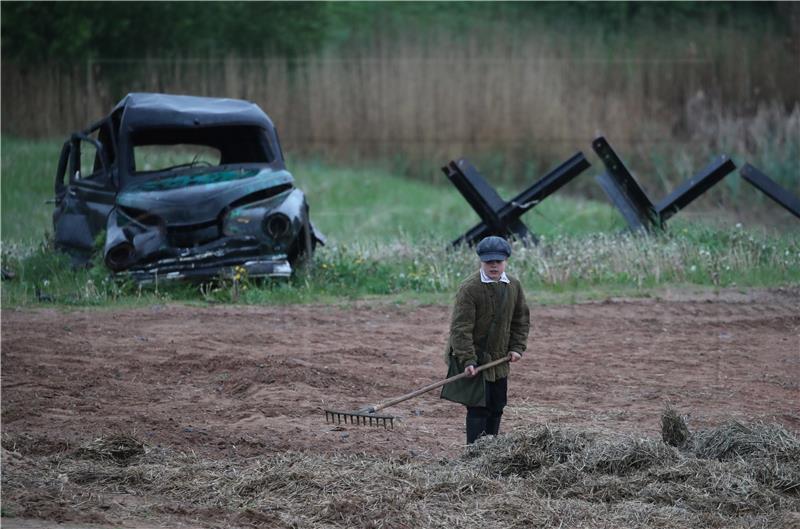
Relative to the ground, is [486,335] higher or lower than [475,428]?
higher

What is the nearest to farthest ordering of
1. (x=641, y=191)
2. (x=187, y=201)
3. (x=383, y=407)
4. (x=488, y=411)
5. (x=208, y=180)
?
(x=488, y=411) → (x=383, y=407) → (x=187, y=201) → (x=208, y=180) → (x=641, y=191)

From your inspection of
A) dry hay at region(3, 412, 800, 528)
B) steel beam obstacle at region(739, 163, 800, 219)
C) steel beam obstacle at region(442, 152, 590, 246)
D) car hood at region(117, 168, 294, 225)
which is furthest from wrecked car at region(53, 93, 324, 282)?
dry hay at region(3, 412, 800, 528)

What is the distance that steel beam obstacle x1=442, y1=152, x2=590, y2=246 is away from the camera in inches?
578

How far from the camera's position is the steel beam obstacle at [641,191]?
14844 mm

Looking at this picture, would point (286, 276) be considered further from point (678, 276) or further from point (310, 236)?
point (678, 276)

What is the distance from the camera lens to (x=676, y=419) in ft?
23.1

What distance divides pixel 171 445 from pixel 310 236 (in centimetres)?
672

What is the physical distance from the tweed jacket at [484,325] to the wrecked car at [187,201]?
20.0 feet

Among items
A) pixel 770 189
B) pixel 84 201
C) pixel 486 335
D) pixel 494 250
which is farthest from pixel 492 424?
pixel 770 189

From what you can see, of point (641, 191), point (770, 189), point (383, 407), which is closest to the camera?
point (383, 407)

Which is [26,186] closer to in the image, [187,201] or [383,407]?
[187,201]

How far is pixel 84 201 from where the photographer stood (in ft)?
46.1

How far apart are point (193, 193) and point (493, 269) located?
22.1ft

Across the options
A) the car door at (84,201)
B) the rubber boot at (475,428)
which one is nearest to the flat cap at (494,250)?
the rubber boot at (475,428)
